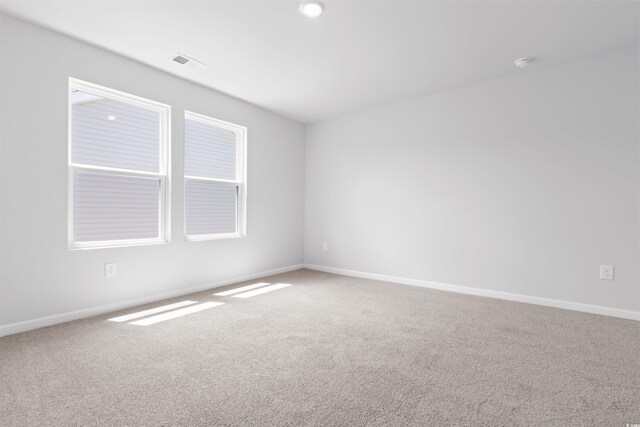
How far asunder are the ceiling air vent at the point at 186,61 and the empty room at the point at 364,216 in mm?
91

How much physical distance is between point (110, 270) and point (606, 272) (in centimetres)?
471

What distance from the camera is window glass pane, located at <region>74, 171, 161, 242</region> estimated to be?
2.96 m

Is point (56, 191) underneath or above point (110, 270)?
above

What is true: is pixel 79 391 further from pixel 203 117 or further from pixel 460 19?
pixel 460 19

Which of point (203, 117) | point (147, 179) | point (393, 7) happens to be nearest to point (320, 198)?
point (203, 117)

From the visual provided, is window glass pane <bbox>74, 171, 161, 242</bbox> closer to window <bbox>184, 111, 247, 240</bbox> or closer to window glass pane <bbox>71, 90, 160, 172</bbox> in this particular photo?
window glass pane <bbox>71, 90, 160, 172</bbox>

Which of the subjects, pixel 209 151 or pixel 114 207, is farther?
pixel 209 151

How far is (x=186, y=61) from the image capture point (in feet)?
10.5

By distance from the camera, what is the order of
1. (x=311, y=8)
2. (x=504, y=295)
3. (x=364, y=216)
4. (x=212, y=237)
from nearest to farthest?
(x=311, y=8)
(x=504, y=295)
(x=212, y=237)
(x=364, y=216)

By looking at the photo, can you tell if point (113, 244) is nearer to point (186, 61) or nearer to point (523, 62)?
point (186, 61)

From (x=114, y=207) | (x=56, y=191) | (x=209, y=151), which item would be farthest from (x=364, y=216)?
(x=56, y=191)

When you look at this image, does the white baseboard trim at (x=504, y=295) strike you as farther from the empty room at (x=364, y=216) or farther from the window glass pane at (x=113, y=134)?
the window glass pane at (x=113, y=134)

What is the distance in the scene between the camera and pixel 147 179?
3430 mm

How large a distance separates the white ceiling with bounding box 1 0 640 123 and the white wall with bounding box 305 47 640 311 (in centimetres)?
35
